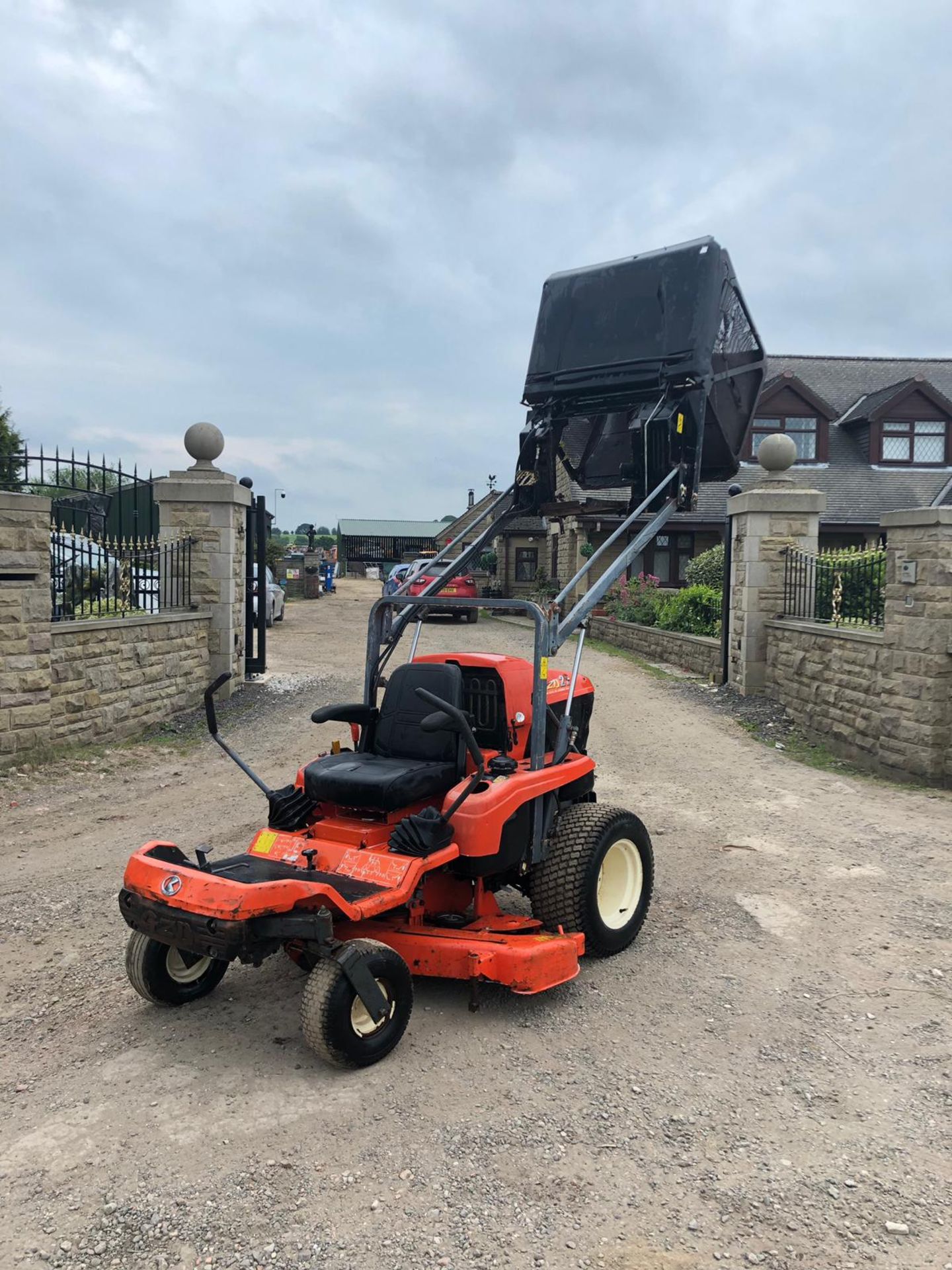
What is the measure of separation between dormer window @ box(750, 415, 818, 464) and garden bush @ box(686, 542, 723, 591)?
755cm

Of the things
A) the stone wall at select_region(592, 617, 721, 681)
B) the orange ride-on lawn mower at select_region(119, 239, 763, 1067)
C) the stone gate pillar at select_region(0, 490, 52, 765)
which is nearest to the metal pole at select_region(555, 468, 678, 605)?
the orange ride-on lawn mower at select_region(119, 239, 763, 1067)

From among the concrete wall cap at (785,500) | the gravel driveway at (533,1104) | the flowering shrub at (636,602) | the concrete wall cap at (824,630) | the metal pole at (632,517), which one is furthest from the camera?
the flowering shrub at (636,602)

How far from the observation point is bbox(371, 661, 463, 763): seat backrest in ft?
13.7

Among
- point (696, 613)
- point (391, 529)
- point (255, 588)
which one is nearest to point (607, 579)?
point (255, 588)

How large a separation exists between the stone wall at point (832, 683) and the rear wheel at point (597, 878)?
16.1ft

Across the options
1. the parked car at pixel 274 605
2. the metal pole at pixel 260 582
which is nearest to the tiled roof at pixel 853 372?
the parked car at pixel 274 605

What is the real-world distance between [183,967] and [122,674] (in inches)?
223

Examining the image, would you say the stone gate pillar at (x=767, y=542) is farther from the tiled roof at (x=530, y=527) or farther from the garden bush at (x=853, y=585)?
the tiled roof at (x=530, y=527)

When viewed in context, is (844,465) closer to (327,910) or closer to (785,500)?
(785,500)

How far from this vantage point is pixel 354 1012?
3293 millimetres

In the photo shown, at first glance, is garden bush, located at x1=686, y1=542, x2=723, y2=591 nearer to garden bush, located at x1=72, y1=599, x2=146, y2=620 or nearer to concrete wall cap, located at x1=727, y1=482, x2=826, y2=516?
concrete wall cap, located at x1=727, y1=482, x2=826, y2=516

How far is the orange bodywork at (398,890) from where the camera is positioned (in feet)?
10.6

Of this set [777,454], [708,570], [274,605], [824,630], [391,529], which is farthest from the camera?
[391,529]

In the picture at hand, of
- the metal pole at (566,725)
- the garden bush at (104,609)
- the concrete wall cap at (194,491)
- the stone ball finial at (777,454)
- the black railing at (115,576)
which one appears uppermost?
the stone ball finial at (777,454)
